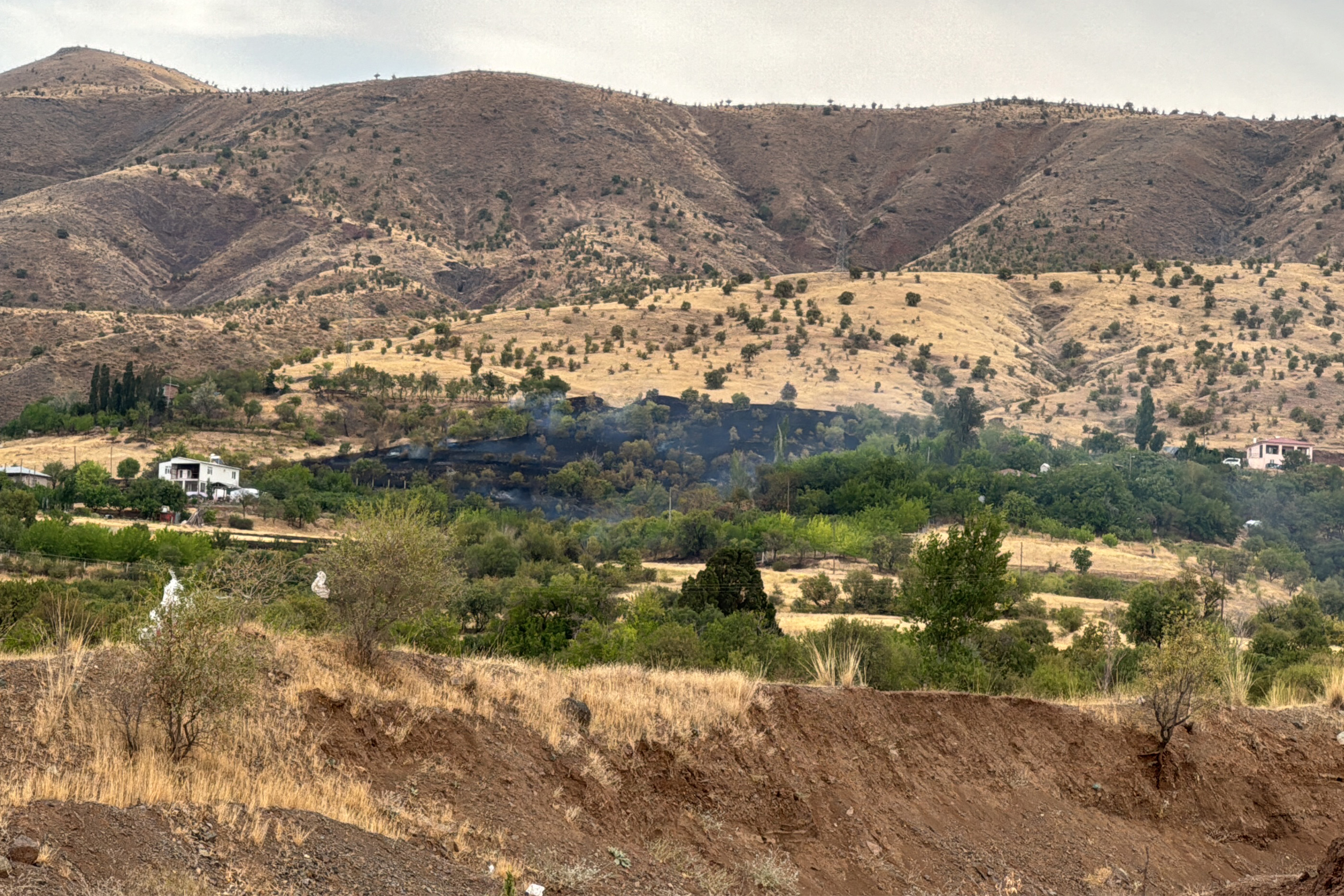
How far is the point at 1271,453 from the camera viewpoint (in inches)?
3150

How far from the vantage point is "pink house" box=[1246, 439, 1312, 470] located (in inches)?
3127

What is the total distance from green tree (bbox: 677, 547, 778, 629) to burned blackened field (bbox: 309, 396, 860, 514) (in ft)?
95.6

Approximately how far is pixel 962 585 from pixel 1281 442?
62.2 meters

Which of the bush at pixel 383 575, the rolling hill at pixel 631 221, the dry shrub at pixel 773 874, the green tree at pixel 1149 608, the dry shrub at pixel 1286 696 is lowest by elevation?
the green tree at pixel 1149 608

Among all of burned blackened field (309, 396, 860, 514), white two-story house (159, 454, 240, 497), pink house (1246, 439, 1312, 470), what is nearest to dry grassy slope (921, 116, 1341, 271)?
pink house (1246, 439, 1312, 470)

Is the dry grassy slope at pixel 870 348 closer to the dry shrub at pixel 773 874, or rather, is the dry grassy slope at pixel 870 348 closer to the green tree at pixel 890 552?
the green tree at pixel 890 552

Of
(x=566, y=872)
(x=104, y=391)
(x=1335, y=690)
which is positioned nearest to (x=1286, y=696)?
(x=1335, y=690)

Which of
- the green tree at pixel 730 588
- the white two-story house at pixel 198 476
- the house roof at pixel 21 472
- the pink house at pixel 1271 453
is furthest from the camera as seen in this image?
the pink house at pixel 1271 453

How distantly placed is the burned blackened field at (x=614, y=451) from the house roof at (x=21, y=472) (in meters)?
14.0

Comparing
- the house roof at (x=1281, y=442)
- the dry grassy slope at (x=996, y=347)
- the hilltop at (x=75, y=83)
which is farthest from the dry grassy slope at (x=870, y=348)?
the hilltop at (x=75, y=83)

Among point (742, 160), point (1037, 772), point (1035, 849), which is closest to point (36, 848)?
point (1035, 849)

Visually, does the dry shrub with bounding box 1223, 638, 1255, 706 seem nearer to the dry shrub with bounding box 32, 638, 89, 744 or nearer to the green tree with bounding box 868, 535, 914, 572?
the dry shrub with bounding box 32, 638, 89, 744

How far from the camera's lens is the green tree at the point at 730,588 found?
145 ft

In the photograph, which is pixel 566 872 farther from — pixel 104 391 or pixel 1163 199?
pixel 1163 199
